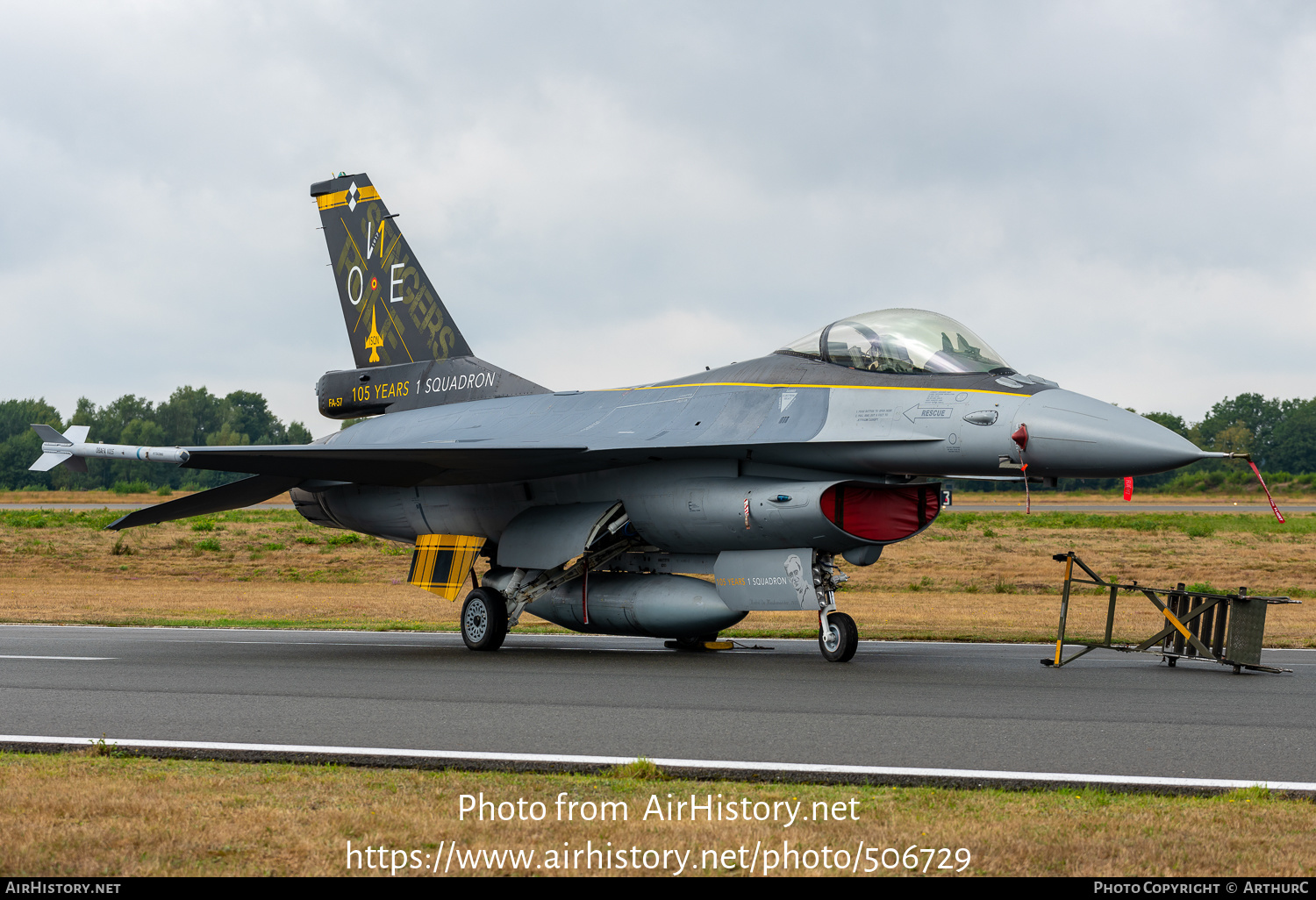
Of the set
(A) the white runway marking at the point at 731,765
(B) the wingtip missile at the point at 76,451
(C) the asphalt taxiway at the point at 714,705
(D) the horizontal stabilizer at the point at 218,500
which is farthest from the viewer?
(D) the horizontal stabilizer at the point at 218,500

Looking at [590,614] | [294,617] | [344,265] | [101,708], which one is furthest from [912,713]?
[294,617]

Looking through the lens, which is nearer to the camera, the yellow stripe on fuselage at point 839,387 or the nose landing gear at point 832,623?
the yellow stripe on fuselage at point 839,387

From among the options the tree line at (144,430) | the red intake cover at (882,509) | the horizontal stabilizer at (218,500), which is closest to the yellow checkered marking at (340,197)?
the horizontal stabilizer at (218,500)

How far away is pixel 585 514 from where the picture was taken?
13141 millimetres

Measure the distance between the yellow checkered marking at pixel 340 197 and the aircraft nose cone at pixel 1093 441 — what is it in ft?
34.7

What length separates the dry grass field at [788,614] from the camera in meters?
18.8

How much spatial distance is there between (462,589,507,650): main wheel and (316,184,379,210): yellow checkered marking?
6.69 m

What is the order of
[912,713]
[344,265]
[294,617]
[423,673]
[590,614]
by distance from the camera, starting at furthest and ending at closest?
[294,617], [344,265], [590,614], [423,673], [912,713]

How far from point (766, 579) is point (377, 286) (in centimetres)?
817

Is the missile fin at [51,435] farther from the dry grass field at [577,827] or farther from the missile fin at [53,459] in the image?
the dry grass field at [577,827]

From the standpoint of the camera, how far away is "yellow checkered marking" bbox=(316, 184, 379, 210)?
57.0 feet
